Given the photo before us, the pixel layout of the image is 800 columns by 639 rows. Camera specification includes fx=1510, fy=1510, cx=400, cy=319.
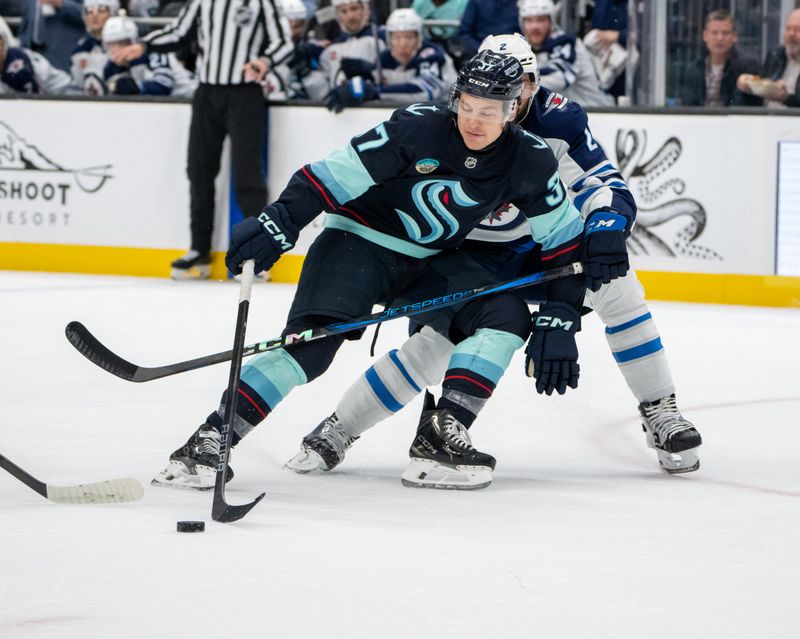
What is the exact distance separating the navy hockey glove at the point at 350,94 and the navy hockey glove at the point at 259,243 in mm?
4273

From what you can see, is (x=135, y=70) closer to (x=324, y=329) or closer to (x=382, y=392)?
(x=382, y=392)

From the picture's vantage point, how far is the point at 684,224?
21.7ft

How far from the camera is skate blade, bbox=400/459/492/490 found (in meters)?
3.03

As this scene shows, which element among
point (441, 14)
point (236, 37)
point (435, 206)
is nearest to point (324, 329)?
point (435, 206)

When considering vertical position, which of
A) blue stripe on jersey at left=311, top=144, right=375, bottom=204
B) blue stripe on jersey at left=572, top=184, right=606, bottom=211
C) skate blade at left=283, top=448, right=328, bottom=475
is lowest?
skate blade at left=283, top=448, right=328, bottom=475

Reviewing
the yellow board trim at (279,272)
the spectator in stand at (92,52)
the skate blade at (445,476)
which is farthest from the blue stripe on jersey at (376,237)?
the spectator in stand at (92,52)

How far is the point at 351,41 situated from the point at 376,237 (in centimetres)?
469

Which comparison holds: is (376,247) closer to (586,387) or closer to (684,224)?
(586,387)

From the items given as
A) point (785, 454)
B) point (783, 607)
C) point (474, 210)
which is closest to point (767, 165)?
point (785, 454)

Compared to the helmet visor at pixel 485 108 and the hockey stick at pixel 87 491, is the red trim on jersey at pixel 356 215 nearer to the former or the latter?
the helmet visor at pixel 485 108

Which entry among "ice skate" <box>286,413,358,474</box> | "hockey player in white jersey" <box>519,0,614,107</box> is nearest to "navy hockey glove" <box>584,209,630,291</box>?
"ice skate" <box>286,413,358,474</box>

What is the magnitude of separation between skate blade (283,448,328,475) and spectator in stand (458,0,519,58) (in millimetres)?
4360

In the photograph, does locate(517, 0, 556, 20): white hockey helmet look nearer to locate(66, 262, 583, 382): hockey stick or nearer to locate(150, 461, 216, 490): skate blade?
locate(66, 262, 583, 382): hockey stick

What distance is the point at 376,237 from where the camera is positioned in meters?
3.11
